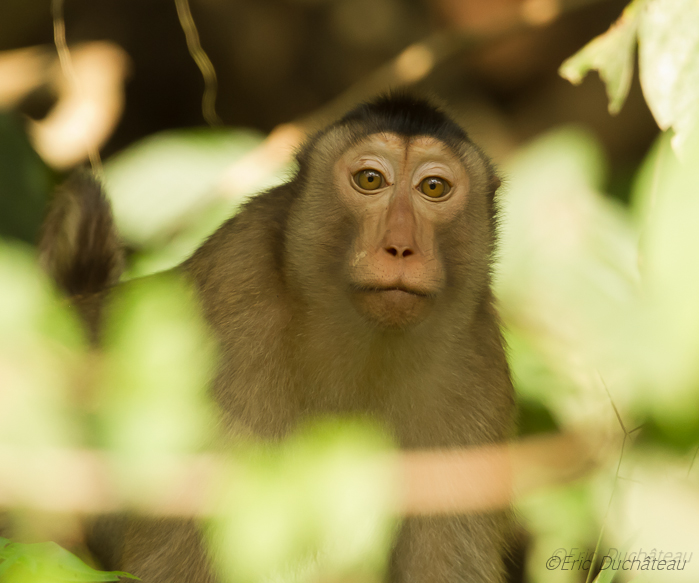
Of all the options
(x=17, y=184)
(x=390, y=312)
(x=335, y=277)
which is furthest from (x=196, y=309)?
(x=17, y=184)

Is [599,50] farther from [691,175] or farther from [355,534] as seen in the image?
[355,534]

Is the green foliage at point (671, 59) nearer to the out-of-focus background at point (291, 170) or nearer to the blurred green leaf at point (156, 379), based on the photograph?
the out-of-focus background at point (291, 170)

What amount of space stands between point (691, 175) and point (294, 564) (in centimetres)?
211

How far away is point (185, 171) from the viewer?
523cm

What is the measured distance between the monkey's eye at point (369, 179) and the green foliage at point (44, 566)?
5.73 ft

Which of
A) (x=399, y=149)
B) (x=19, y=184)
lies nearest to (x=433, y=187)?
(x=399, y=149)

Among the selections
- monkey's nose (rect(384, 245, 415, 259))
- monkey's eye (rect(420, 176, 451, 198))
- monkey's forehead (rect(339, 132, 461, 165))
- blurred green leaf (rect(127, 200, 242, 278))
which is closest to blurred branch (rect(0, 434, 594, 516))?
monkey's nose (rect(384, 245, 415, 259))

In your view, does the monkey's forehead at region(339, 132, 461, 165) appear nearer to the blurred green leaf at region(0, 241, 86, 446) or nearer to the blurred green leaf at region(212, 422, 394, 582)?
the blurred green leaf at region(212, 422, 394, 582)

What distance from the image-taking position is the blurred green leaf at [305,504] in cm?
297

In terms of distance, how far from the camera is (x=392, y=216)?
3.11 metres

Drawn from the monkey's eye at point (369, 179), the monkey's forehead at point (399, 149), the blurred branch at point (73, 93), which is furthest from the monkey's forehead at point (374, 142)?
the blurred branch at point (73, 93)

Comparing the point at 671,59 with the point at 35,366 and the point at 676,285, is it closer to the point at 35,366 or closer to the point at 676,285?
the point at 676,285

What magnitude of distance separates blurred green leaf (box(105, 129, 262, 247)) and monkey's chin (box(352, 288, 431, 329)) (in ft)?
7.84

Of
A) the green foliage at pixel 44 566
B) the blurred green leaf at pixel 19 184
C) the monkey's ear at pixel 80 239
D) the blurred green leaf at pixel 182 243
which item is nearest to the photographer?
the green foliage at pixel 44 566
